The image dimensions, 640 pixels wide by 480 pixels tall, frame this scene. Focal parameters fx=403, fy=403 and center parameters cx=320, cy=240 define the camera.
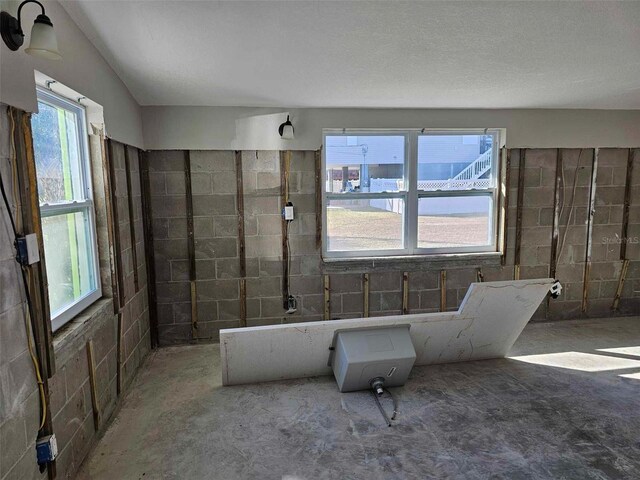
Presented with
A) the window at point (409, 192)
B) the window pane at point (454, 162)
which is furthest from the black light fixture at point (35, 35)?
the window pane at point (454, 162)

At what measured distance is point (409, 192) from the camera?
4336mm

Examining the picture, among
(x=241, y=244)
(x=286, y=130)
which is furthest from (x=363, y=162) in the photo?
(x=241, y=244)

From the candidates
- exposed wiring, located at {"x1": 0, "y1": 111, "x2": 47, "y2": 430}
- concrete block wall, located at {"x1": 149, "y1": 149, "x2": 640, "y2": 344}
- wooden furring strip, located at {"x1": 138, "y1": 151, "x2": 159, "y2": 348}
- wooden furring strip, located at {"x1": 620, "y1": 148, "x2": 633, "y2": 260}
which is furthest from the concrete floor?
wooden furring strip, located at {"x1": 620, "y1": 148, "x2": 633, "y2": 260}

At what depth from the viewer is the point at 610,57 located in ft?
9.45

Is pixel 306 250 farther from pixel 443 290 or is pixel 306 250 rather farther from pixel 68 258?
pixel 68 258

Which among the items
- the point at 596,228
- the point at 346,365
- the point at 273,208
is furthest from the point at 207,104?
the point at 596,228

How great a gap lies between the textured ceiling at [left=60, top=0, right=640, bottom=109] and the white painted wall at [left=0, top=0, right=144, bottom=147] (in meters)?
0.08

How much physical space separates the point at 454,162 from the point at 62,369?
156 inches

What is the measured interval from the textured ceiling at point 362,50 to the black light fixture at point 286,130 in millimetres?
214

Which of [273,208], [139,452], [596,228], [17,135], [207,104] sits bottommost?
[139,452]

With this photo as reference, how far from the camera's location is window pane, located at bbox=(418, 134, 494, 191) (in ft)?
14.3

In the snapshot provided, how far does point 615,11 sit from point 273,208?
296 cm

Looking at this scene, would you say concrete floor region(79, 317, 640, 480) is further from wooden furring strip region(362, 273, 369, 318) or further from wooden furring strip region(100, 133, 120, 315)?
wooden furring strip region(362, 273, 369, 318)

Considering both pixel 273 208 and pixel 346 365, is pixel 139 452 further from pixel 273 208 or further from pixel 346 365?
pixel 273 208
